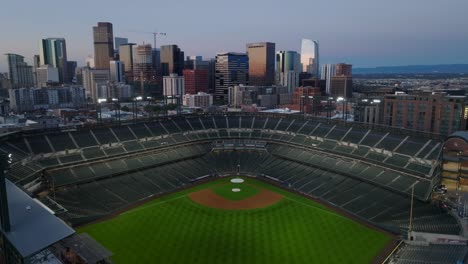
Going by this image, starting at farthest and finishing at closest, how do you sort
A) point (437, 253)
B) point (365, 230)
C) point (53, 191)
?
1. point (53, 191)
2. point (365, 230)
3. point (437, 253)

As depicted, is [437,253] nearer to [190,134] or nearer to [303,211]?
[303,211]

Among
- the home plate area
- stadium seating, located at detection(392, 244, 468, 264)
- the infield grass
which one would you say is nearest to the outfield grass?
the home plate area

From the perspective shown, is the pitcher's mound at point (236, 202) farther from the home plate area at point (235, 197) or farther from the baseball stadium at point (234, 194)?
the baseball stadium at point (234, 194)

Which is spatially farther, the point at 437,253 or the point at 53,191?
the point at 53,191

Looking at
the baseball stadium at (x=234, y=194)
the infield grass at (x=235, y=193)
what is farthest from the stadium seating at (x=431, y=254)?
the infield grass at (x=235, y=193)

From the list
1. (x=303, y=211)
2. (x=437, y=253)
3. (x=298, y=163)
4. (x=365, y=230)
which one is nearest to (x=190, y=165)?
(x=298, y=163)

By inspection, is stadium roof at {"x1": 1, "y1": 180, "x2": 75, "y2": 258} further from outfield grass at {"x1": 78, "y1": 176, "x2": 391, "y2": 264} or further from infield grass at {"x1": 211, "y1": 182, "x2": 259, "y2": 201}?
infield grass at {"x1": 211, "y1": 182, "x2": 259, "y2": 201}

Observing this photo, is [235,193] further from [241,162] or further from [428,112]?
[428,112]
